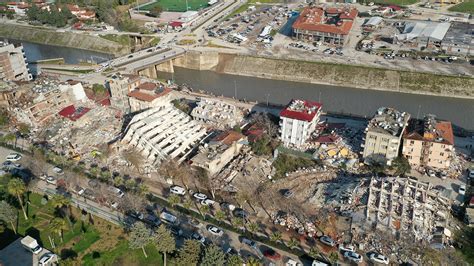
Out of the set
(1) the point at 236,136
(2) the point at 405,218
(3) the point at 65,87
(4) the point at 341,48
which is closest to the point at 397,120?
(2) the point at 405,218

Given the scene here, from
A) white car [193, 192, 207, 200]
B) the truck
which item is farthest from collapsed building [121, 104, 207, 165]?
the truck

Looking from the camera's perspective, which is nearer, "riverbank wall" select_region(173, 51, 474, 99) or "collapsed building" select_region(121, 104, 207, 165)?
"collapsed building" select_region(121, 104, 207, 165)

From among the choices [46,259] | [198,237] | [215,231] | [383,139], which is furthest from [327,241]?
[46,259]

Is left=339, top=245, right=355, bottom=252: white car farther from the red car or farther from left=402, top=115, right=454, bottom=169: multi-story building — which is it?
left=402, top=115, right=454, bottom=169: multi-story building

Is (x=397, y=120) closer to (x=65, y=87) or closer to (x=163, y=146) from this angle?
(x=163, y=146)

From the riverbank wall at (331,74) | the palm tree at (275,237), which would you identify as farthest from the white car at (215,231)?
the riverbank wall at (331,74)

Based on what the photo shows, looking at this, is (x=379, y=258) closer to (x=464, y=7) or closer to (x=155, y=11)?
(x=155, y=11)
